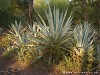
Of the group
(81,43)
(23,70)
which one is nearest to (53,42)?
(81,43)

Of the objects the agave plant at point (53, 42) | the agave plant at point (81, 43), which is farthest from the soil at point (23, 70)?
the agave plant at point (81, 43)

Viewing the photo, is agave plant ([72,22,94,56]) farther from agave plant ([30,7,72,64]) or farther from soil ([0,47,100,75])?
soil ([0,47,100,75])

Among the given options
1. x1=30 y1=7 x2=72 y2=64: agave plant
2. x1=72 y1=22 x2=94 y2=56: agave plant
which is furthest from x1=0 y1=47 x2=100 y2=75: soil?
x1=72 y1=22 x2=94 y2=56: agave plant

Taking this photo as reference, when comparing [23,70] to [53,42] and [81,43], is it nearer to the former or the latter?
[53,42]

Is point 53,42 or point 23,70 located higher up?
point 53,42

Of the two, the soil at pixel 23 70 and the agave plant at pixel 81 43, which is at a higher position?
the agave plant at pixel 81 43

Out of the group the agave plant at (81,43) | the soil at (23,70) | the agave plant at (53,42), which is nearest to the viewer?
the soil at (23,70)

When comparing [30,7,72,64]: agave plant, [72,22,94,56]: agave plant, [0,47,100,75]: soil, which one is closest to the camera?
[0,47,100,75]: soil

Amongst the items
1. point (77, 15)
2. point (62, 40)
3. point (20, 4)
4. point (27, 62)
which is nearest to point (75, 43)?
point (62, 40)

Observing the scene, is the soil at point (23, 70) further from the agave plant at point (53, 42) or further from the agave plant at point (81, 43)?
the agave plant at point (81, 43)

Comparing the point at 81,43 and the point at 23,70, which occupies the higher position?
the point at 81,43

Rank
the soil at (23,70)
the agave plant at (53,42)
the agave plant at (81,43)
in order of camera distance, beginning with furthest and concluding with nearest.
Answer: the agave plant at (53,42) < the agave plant at (81,43) < the soil at (23,70)

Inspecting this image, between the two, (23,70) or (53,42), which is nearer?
(23,70)

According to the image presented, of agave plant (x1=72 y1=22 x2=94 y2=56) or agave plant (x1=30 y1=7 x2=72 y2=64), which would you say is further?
agave plant (x1=30 y1=7 x2=72 y2=64)
